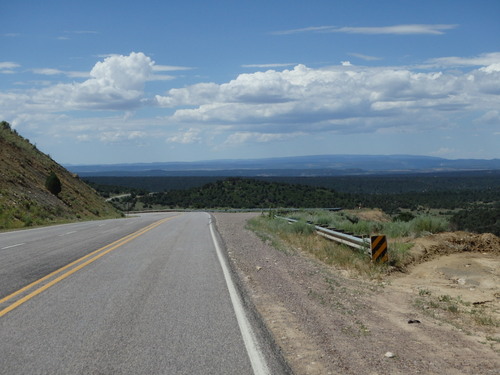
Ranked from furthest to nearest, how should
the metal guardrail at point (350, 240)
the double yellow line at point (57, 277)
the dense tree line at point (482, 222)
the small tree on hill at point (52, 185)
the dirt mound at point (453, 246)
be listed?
the small tree on hill at point (52, 185), the dense tree line at point (482, 222), the dirt mound at point (453, 246), the metal guardrail at point (350, 240), the double yellow line at point (57, 277)

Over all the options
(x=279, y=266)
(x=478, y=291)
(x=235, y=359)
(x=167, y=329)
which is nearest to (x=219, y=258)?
(x=279, y=266)

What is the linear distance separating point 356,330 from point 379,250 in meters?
6.24

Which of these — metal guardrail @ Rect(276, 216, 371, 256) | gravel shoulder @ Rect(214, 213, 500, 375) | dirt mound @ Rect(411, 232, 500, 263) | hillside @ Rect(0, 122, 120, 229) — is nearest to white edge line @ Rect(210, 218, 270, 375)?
gravel shoulder @ Rect(214, 213, 500, 375)

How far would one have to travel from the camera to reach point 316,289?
10.3 metres

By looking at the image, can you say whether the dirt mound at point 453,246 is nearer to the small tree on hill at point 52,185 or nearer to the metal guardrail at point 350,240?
the metal guardrail at point 350,240

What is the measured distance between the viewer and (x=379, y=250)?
13.2 metres

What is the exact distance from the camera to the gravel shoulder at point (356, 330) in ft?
19.0

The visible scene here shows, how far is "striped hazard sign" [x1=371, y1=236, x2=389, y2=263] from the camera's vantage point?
13.1 m

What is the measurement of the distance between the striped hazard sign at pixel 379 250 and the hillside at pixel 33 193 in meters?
23.0

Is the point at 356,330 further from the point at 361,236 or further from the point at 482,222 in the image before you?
the point at 482,222

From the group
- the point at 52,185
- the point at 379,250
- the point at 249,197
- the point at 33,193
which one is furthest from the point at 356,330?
the point at 249,197

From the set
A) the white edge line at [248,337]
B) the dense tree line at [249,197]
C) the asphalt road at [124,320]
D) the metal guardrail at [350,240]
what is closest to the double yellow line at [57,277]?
the asphalt road at [124,320]

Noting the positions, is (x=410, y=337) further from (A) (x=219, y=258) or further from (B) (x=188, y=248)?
(B) (x=188, y=248)

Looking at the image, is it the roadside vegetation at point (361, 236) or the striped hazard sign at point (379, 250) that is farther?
the roadside vegetation at point (361, 236)
